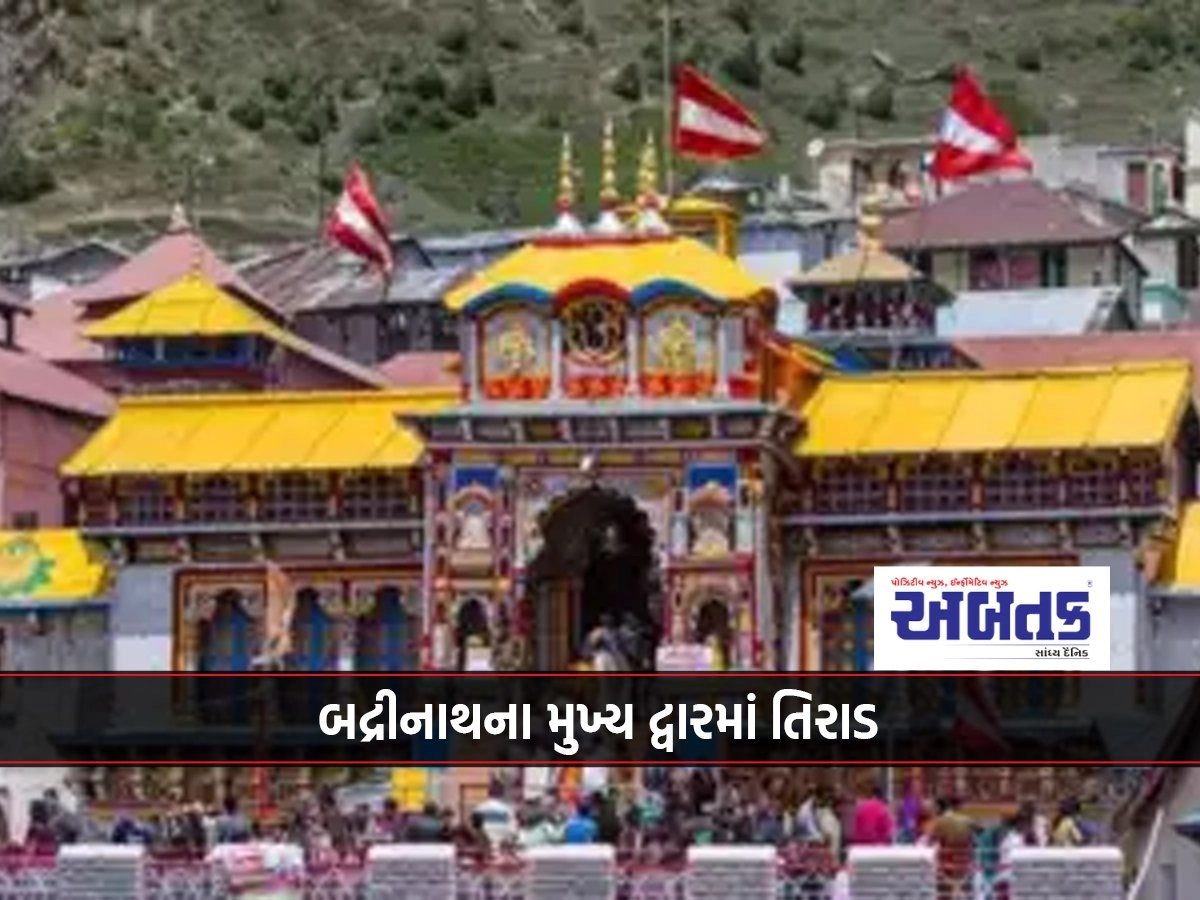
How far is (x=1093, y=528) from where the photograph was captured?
6144 cm

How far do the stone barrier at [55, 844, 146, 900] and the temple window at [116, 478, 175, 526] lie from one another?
63.1 ft

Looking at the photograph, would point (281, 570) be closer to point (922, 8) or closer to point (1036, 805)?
point (1036, 805)

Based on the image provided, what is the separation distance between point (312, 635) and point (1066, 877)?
21.9m

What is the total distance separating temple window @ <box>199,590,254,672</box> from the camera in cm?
6425

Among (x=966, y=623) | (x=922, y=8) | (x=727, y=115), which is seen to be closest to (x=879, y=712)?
(x=966, y=623)

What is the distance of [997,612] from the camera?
5959 centimetres

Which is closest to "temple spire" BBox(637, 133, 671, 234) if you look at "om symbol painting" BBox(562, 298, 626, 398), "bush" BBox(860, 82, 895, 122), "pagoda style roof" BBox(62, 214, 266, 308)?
"om symbol painting" BBox(562, 298, 626, 398)

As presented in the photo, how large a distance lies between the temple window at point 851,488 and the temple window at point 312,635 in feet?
20.3

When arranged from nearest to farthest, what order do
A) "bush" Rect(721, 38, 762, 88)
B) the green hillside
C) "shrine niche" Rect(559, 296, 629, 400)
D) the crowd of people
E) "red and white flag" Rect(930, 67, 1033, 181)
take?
the crowd of people < "shrine niche" Rect(559, 296, 629, 400) < "red and white flag" Rect(930, 67, 1033, 181) < the green hillside < "bush" Rect(721, 38, 762, 88)

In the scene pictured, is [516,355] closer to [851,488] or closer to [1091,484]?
[851,488]

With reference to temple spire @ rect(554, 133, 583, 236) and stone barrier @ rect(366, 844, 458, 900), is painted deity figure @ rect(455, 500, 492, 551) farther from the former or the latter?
stone barrier @ rect(366, 844, 458, 900)

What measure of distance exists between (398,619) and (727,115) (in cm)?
881

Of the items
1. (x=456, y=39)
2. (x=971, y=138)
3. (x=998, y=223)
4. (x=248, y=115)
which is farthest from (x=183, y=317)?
(x=456, y=39)

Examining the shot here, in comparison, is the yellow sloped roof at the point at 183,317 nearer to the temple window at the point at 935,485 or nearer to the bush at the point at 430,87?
the temple window at the point at 935,485
